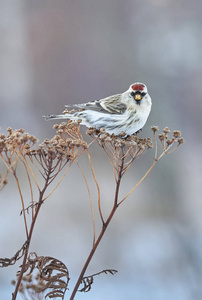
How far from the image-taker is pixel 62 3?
2.31m

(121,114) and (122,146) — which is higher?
(121,114)

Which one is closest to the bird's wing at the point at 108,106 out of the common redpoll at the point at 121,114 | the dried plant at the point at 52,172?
the common redpoll at the point at 121,114

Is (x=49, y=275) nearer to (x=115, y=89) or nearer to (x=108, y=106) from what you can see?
(x=108, y=106)

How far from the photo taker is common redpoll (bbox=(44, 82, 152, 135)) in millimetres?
692

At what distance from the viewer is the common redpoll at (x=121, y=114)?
0.69m

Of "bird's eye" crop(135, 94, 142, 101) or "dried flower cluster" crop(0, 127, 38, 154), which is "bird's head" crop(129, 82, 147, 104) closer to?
"bird's eye" crop(135, 94, 142, 101)

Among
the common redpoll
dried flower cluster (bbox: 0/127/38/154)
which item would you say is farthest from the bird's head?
dried flower cluster (bbox: 0/127/38/154)

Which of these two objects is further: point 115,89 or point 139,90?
point 115,89

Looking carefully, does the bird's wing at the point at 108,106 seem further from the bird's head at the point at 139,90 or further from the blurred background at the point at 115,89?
the blurred background at the point at 115,89

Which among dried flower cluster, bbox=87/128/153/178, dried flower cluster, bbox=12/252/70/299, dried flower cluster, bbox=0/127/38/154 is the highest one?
dried flower cluster, bbox=0/127/38/154

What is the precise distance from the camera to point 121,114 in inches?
28.2

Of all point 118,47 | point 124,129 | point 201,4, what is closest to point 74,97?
point 118,47

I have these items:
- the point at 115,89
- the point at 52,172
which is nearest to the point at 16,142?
the point at 52,172

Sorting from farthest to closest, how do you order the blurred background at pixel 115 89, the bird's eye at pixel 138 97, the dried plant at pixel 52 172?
the blurred background at pixel 115 89 → the bird's eye at pixel 138 97 → the dried plant at pixel 52 172
